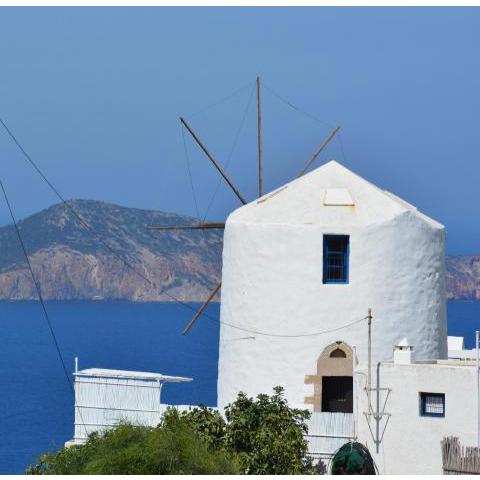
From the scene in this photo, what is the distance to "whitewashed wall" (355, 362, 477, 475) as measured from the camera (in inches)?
1089

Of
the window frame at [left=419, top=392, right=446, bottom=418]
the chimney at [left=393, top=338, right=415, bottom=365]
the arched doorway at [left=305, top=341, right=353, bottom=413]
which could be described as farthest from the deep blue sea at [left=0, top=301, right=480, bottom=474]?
the window frame at [left=419, top=392, right=446, bottom=418]

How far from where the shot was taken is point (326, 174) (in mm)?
32594

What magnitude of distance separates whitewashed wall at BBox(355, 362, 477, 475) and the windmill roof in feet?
13.0

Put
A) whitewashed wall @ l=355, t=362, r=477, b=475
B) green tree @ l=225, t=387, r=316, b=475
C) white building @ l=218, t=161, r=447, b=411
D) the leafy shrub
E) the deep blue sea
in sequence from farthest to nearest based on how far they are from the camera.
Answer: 1. the deep blue sea
2. white building @ l=218, t=161, r=447, b=411
3. green tree @ l=225, t=387, r=316, b=475
4. whitewashed wall @ l=355, t=362, r=477, b=475
5. the leafy shrub

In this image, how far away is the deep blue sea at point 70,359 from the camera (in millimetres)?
65875

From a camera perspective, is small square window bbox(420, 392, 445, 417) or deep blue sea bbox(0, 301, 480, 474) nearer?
small square window bbox(420, 392, 445, 417)

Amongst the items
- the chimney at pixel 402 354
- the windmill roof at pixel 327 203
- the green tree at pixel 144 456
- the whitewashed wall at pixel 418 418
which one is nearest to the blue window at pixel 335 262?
the windmill roof at pixel 327 203

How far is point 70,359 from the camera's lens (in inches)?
4306

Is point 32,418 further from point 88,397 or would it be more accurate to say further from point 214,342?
point 214,342

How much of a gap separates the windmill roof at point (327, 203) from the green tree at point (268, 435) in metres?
4.25

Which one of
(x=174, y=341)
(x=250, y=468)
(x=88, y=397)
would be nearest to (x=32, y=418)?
(x=88, y=397)

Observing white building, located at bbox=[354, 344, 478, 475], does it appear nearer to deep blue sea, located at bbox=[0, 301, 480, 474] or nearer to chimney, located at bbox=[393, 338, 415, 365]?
chimney, located at bbox=[393, 338, 415, 365]

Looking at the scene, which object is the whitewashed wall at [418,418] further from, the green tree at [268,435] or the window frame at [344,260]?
A: the window frame at [344,260]

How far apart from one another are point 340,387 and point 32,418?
42594 mm
